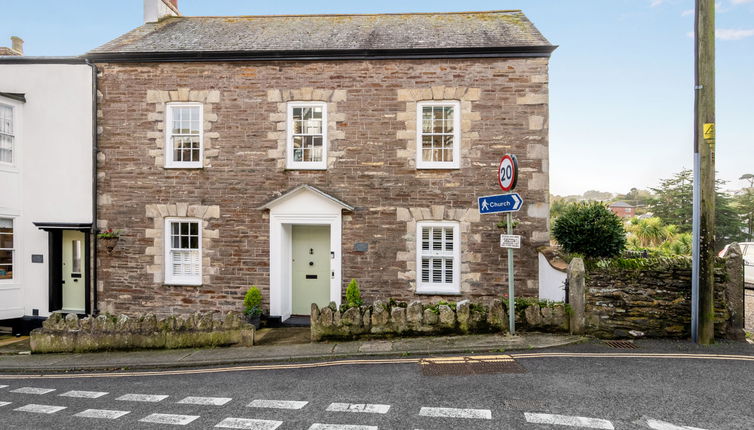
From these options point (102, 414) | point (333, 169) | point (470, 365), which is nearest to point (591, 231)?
point (470, 365)

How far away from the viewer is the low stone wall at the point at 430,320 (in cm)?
793

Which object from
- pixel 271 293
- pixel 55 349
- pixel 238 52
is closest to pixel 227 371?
pixel 271 293

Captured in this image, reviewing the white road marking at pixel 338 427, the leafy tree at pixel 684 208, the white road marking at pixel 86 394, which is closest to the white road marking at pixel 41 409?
the white road marking at pixel 86 394

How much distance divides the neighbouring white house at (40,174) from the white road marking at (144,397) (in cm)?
645

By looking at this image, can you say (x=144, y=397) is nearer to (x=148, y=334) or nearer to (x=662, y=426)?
(x=148, y=334)

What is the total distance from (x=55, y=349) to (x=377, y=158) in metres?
8.34

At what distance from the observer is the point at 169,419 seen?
503 cm

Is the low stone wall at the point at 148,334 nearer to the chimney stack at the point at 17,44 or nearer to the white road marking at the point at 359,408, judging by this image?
the white road marking at the point at 359,408

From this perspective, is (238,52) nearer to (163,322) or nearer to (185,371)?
(163,322)

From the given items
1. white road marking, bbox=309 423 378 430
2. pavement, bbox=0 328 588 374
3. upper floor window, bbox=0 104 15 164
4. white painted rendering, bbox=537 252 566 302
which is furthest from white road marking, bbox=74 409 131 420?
upper floor window, bbox=0 104 15 164

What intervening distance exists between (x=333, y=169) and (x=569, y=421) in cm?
765

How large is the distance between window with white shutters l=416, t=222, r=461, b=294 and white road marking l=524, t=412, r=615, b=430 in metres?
5.56

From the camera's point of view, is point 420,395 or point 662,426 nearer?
point 662,426

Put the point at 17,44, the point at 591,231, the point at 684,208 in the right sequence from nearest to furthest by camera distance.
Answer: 1. the point at 591,231
2. the point at 17,44
3. the point at 684,208
